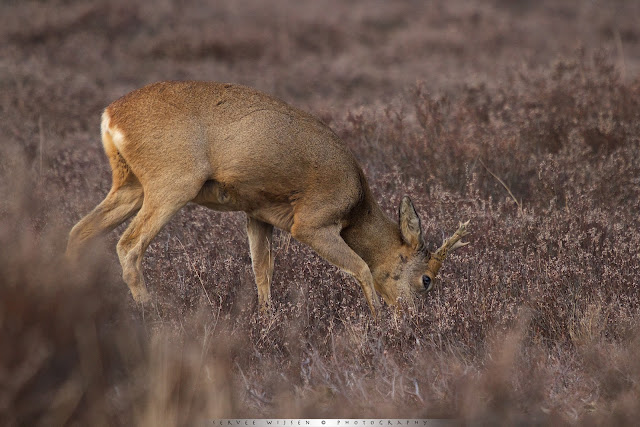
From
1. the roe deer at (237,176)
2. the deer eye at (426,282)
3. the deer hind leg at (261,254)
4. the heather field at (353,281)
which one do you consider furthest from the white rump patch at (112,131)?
the deer eye at (426,282)

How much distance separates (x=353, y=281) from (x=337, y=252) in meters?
0.53

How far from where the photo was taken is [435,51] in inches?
701

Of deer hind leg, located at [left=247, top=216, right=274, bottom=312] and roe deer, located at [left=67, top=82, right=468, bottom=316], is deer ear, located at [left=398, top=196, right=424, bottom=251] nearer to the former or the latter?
roe deer, located at [left=67, top=82, right=468, bottom=316]

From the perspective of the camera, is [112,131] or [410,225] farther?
[410,225]

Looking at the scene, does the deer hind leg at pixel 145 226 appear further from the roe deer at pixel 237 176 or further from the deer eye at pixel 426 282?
the deer eye at pixel 426 282

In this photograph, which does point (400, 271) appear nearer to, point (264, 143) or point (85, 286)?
point (264, 143)

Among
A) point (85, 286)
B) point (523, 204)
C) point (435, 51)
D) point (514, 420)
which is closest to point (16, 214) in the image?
point (85, 286)

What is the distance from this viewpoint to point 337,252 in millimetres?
6211

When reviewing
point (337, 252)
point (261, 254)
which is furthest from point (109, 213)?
point (337, 252)

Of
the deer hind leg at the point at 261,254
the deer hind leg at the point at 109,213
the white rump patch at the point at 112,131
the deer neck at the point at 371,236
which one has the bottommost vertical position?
the deer hind leg at the point at 261,254

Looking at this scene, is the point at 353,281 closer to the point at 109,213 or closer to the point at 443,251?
the point at 443,251

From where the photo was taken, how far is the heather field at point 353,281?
3273 millimetres

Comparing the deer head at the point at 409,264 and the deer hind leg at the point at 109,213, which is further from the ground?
the deer hind leg at the point at 109,213

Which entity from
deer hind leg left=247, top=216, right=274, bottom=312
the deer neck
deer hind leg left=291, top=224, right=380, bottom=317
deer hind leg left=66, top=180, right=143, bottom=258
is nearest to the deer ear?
the deer neck
